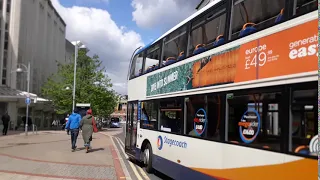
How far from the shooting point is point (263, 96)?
4965 millimetres

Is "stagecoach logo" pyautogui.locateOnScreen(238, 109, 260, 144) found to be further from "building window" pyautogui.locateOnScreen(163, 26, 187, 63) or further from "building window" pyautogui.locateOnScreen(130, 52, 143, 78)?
"building window" pyautogui.locateOnScreen(130, 52, 143, 78)

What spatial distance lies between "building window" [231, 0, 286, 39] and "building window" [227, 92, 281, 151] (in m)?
1.10

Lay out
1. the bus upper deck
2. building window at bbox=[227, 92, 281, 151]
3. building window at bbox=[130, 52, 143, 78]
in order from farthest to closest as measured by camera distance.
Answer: building window at bbox=[130, 52, 143, 78] < the bus upper deck < building window at bbox=[227, 92, 281, 151]

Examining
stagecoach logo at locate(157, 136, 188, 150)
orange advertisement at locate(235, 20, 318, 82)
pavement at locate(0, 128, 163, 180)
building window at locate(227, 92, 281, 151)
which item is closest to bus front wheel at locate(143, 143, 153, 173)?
pavement at locate(0, 128, 163, 180)

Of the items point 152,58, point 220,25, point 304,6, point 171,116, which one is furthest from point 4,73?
point 304,6

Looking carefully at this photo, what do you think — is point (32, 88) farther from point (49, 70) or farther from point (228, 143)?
point (228, 143)

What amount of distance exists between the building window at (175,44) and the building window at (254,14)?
7.37 feet

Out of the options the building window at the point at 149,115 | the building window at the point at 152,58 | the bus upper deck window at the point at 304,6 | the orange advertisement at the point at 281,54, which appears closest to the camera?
the orange advertisement at the point at 281,54

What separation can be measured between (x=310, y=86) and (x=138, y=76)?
802cm

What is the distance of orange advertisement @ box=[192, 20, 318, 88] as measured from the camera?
4.25 meters

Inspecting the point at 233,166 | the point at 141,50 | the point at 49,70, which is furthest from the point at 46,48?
the point at 233,166

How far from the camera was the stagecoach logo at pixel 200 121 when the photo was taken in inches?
264

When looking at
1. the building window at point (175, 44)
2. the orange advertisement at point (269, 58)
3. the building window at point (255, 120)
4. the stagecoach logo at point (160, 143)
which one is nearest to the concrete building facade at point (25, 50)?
the stagecoach logo at point (160, 143)

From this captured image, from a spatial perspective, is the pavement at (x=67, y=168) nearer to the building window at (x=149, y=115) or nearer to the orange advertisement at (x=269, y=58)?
the building window at (x=149, y=115)
